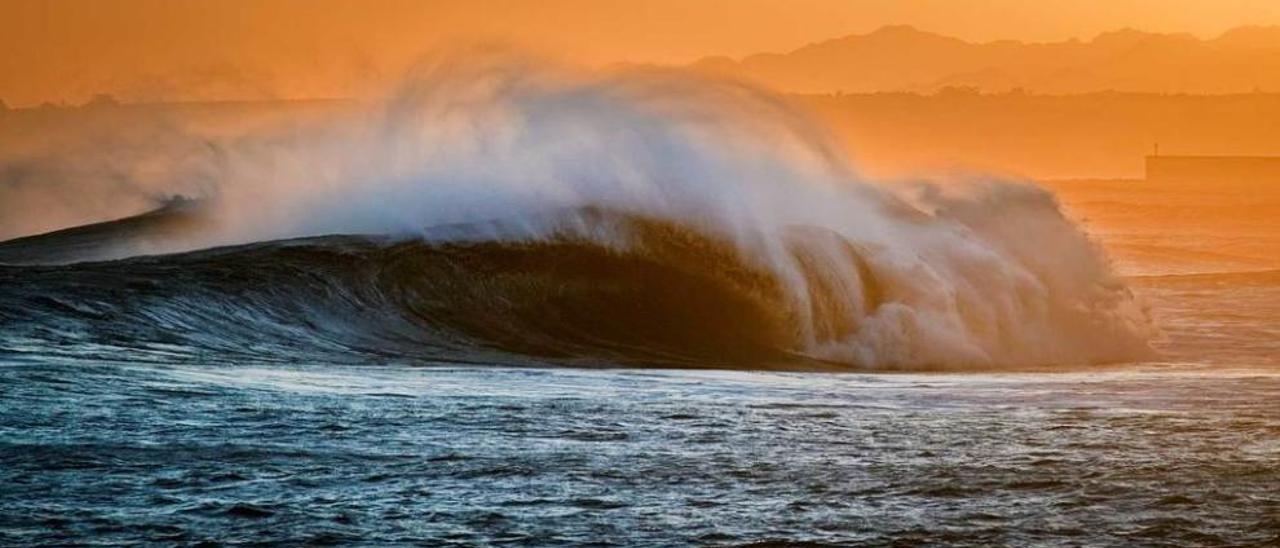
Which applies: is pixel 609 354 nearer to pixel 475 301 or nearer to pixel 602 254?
pixel 475 301

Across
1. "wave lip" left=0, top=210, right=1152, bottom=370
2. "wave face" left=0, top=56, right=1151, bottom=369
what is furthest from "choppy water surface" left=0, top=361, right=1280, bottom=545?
"wave face" left=0, top=56, right=1151, bottom=369

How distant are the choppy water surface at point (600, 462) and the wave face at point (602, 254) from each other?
4.25m

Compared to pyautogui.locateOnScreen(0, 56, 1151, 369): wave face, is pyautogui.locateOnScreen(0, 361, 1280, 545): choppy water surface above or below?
below

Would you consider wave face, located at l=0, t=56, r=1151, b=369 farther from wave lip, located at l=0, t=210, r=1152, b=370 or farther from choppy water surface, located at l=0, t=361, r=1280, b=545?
choppy water surface, located at l=0, t=361, r=1280, b=545

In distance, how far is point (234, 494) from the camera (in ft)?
33.5

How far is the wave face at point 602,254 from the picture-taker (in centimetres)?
2098

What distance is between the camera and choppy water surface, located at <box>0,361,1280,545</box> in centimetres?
970

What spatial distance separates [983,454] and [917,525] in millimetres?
2482

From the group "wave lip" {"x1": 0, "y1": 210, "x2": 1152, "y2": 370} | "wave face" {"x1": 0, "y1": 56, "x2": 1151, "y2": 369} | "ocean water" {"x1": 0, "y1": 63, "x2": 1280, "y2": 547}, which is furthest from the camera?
"wave face" {"x1": 0, "y1": 56, "x2": 1151, "y2": 369}

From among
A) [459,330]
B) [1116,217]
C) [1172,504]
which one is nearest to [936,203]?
[459,330]

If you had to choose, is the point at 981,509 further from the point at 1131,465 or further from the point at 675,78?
the point at 675,78

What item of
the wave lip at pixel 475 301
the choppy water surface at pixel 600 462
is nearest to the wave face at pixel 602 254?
the wave lip at pixel 475 301

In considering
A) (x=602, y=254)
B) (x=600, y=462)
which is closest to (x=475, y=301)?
(x=602, y=254)

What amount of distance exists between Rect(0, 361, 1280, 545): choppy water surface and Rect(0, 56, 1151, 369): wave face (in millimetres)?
4251
